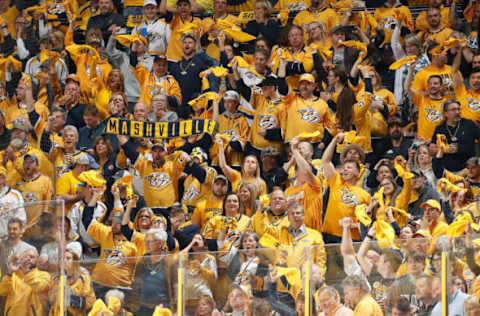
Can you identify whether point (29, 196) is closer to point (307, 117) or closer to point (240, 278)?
point (307, 117)

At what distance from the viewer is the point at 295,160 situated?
1052 centimetres

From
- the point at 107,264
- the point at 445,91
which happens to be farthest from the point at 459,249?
the point at 445,91

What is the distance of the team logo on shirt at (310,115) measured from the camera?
35.7 feet

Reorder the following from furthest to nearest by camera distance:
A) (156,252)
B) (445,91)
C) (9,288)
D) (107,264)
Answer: (445,91) < (156,252) < (107,264) < (9,288)

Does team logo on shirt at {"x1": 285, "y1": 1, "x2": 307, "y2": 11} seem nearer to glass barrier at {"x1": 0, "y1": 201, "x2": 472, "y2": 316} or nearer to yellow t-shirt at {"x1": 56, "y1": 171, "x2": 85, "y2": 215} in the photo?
yellow t-shirt at {"x1": 56, "y1": 171, "x2": 85, "y2": 215}

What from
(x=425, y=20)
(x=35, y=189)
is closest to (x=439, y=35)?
(x=425, y=20)

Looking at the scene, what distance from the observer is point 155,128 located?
11.4 meters

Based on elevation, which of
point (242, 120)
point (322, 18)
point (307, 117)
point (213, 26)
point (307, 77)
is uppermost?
point (322, 18)

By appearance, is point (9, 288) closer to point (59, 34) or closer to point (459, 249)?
point (459, 249)

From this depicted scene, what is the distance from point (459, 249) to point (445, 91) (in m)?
3.59

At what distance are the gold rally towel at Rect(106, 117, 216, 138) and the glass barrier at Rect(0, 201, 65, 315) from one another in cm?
384

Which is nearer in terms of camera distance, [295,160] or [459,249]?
[459,249]

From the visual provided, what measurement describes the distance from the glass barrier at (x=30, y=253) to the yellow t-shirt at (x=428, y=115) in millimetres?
4213

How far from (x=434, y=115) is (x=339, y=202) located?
126 centimetres
